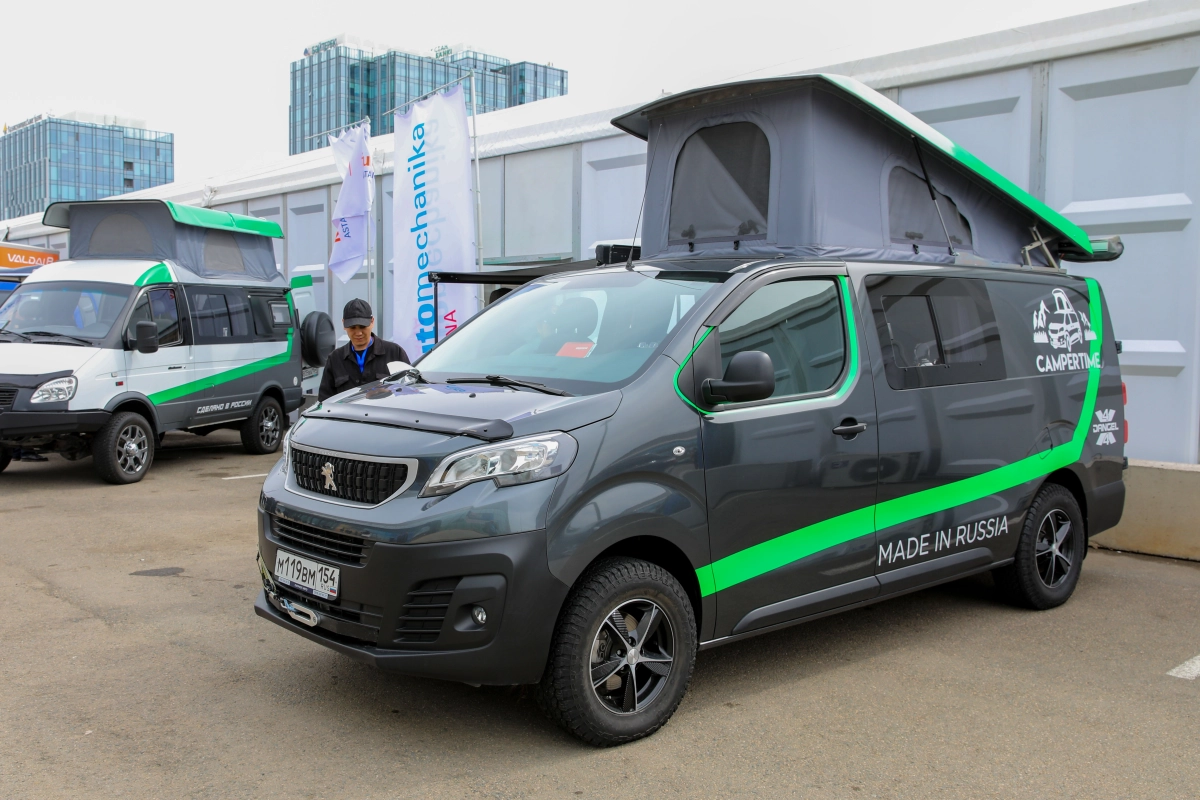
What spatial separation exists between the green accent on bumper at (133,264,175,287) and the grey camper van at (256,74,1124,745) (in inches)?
262

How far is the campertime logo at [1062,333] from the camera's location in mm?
5586

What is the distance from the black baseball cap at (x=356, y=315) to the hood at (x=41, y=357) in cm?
376

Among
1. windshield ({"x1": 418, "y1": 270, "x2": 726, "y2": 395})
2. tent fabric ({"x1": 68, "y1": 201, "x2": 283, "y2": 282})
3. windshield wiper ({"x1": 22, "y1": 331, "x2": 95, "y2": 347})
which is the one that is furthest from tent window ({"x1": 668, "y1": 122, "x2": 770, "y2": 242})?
tent fabric ({"x1": 68, "y1": 201, "x2": 283, "y2": 282})

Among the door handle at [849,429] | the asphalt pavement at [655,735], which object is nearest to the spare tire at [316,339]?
the asphalt pavement at [655,735]

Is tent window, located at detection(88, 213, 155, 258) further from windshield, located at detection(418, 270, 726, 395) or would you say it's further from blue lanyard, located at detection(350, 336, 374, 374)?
windshield, located at detection(418, 270, 726, 395)

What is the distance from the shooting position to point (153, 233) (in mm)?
11227

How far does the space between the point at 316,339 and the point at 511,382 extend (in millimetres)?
10770

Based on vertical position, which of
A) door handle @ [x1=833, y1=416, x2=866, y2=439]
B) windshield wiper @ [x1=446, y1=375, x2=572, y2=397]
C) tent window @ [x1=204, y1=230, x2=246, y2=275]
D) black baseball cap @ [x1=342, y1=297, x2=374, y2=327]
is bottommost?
door handle @ [x1=833, y1=416, x2=866, y2=439]

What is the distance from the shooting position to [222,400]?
1156 cm

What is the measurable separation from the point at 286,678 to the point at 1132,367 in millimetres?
6650

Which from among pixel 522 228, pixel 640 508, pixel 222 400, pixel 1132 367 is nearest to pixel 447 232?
pixel 522 228

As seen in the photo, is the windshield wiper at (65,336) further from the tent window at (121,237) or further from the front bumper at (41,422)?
the tent window at (121,237)

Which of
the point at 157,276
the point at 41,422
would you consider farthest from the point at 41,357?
the point at 157,276

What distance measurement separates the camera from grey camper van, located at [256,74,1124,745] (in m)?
3.49
